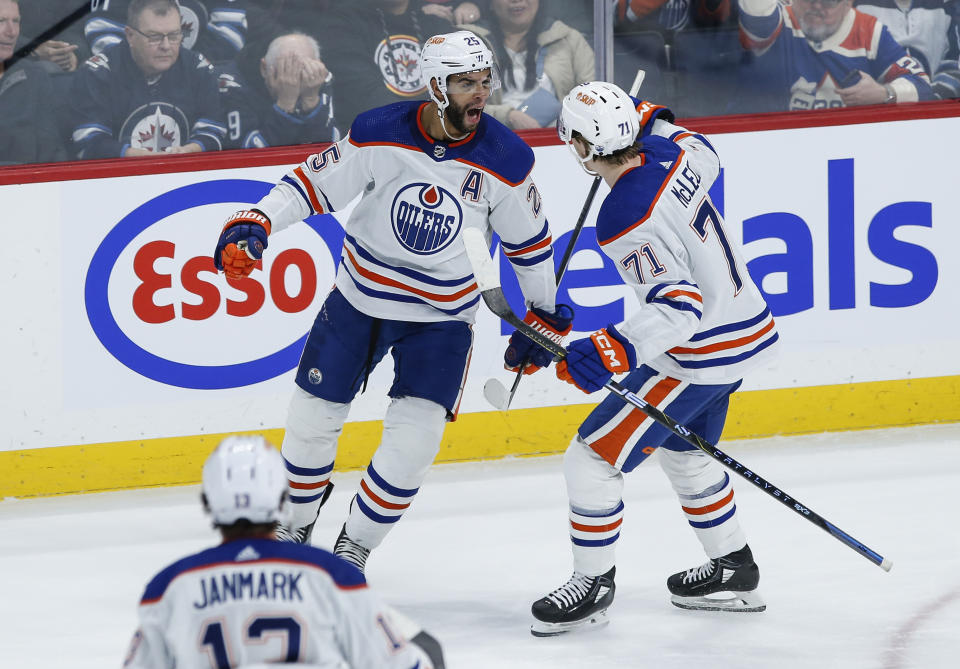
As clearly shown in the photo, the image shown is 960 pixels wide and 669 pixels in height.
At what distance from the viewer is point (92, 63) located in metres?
4.29

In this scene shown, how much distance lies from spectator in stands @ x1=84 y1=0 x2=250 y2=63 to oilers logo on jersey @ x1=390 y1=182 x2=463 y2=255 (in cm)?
138

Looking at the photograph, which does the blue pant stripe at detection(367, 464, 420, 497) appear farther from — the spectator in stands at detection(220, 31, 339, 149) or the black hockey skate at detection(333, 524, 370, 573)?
the spectator in stands at detection(220, 31, 339, 149)

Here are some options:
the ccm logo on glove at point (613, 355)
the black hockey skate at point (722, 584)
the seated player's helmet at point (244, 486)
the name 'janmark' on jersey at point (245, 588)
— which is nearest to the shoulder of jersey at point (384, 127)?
the ccm logo on glove at point (613, 355)

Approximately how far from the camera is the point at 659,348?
2895 millimetres

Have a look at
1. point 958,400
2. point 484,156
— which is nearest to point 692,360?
point 484,156

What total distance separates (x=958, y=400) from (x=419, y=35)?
2.16 metres

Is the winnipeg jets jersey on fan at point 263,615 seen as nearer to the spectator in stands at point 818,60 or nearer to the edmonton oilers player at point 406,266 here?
the edmonton oilers player at point 406,266

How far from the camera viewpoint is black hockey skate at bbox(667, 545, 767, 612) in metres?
3.29

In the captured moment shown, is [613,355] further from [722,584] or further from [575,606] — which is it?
[722,584]

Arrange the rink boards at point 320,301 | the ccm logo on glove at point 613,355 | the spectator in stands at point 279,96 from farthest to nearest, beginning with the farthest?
1. the spectator in stands at point 279,96
2. the rink boards at point 320,301
3. the ccm logo on glove at point 613,355

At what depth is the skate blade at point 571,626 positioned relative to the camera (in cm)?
319

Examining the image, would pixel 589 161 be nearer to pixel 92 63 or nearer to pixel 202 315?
pixel 202 315

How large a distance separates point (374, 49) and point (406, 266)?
140cm

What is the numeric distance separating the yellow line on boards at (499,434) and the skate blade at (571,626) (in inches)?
51.8
